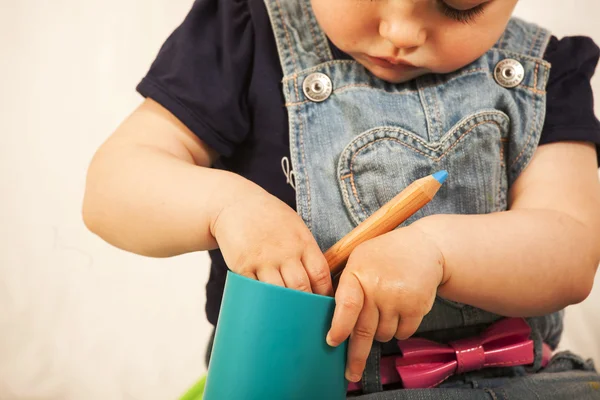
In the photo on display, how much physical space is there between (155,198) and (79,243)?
40cm

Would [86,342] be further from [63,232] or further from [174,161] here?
[174,161]

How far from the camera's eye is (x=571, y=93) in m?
0.57

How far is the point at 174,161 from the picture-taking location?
49 centimetres

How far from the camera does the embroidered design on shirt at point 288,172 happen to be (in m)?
0.54

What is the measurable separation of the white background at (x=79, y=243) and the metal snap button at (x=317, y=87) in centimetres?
40

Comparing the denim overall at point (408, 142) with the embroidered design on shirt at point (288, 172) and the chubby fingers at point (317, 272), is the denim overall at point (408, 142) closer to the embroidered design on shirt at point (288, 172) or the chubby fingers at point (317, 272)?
the embroidered design on shirt at point (288, 172)

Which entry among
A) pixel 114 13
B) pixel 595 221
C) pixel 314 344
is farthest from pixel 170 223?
pixel 114 13

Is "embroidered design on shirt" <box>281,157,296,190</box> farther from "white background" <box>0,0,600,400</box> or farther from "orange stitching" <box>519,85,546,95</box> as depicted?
"white background" <box>0,0,600,400</box>

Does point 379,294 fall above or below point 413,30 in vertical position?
below

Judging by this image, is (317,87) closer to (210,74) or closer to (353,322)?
(210,74)

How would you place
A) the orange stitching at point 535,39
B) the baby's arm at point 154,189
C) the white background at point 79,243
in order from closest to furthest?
the baby's arm at point 154,189, the orange stitching at point 535,39, the white background at point 79,243

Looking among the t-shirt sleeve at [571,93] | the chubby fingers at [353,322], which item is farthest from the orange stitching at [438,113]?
the chubby fingers at [353,322]

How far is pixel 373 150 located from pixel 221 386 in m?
0.24

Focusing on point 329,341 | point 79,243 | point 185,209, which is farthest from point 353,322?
point 79,243
